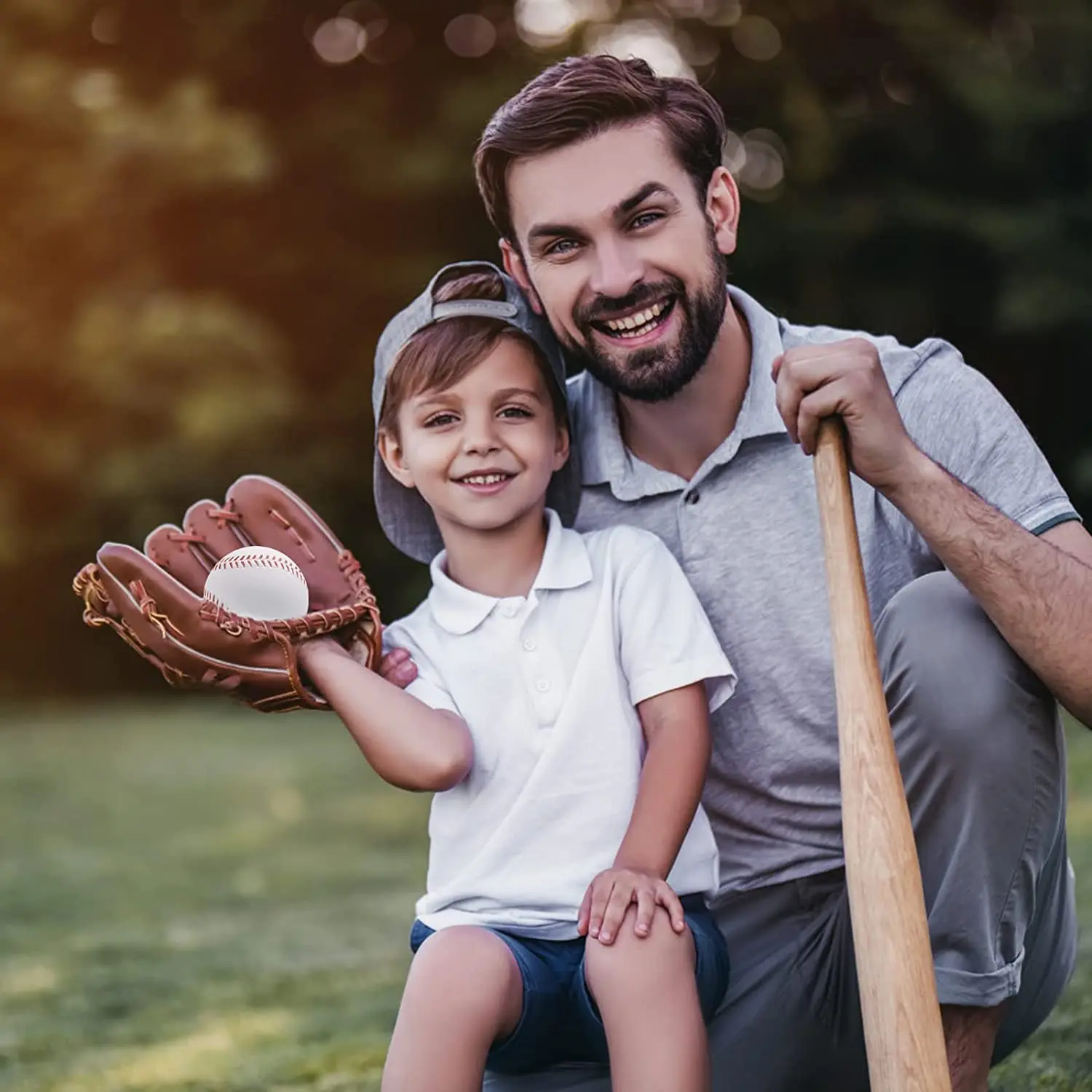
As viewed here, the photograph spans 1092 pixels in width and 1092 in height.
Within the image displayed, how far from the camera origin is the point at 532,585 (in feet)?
7.82

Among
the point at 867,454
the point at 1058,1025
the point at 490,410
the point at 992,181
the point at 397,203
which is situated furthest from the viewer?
the point at 397,203

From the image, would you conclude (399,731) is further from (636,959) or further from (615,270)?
(615,270)

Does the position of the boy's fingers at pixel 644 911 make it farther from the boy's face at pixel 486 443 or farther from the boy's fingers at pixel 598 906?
the boy's face at pixel 486 443

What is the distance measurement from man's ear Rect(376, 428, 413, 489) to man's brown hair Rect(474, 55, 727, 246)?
390mm

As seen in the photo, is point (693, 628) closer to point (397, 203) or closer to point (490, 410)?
point (490, 410)

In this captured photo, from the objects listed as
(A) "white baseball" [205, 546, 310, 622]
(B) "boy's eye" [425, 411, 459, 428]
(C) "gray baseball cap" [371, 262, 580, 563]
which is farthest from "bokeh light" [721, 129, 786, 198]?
(A) "white baseball" [205, 546, 310, 622]

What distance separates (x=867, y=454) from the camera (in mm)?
2080

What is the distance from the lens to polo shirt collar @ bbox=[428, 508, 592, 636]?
2.35 meters

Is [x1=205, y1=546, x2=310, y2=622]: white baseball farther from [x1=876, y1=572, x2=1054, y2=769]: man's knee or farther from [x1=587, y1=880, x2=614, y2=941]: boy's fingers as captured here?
[x1=876, y1=572, x2=1054, y2=769]: man's knee

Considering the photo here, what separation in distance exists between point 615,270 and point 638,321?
9 cm

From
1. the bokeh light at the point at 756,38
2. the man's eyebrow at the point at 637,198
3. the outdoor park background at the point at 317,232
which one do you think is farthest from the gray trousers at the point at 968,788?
the bokeh light at the point at 756,38

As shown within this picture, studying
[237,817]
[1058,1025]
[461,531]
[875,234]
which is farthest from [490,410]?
[875,234]

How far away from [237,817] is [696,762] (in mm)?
5473

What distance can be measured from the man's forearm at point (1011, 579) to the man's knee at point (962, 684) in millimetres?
45
